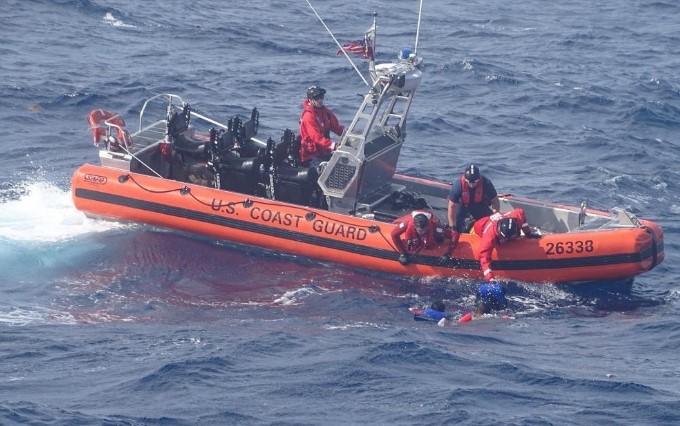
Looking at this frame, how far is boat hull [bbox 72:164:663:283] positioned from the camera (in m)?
14.7

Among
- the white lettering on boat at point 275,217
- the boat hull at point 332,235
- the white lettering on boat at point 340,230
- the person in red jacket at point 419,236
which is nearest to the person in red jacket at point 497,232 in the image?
the boat hull at point 332,235

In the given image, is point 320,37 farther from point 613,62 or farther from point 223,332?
point 223,332

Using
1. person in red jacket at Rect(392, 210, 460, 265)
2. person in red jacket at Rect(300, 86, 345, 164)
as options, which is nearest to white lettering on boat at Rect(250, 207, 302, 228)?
person in red jacket at Rect(300, 86, 345, 164)

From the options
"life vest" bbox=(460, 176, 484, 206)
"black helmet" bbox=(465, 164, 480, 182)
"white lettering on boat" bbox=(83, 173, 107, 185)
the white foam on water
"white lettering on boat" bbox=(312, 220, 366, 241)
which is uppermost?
"black helmet" bbox=(465, 164, 480, 182)

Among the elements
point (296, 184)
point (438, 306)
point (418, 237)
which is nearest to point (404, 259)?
point (418, 237)

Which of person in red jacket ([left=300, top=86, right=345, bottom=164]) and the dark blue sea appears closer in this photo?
the dark blue sea

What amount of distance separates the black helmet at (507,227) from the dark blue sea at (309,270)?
76 centimetres

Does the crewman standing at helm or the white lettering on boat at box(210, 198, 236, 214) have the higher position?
the crewman standing at helm

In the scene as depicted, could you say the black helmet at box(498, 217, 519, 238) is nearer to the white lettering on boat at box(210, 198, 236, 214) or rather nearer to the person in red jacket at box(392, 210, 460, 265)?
the person in red jacket at box(392, 210, 460, 265)

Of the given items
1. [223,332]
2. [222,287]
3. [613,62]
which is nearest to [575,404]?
[223,332]

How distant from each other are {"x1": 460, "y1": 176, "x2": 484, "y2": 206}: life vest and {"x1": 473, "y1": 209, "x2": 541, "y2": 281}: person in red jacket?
590 millimetres

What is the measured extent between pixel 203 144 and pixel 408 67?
305 cm

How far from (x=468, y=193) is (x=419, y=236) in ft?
3.01

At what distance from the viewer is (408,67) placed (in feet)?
52.4
